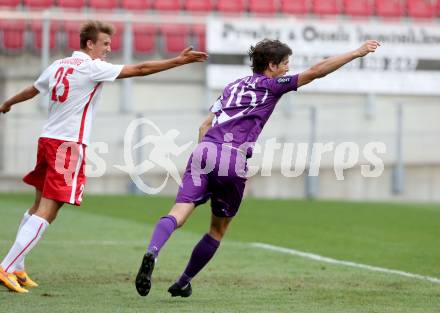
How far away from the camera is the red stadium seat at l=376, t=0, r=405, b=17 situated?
2353 centimetres

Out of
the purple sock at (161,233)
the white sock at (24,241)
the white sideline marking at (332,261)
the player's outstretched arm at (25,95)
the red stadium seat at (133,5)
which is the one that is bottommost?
the white sideline marking at (332,261)

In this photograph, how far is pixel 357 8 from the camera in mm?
23422

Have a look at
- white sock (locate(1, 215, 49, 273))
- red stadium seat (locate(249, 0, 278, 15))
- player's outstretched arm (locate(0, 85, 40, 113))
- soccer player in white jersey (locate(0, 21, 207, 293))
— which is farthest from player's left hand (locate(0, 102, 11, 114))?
red stadium seat (locate(249, 0, 278, 15))

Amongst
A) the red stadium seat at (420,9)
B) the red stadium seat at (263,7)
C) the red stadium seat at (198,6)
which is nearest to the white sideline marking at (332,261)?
the red stadium seat at (198,6)

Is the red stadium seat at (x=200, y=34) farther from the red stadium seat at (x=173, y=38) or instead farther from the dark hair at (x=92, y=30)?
the dark hair at (x=92, y=30)

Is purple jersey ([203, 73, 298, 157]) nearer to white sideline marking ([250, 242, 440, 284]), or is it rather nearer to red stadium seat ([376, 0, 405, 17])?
white sideline marking ([250, 242, 440, 284])

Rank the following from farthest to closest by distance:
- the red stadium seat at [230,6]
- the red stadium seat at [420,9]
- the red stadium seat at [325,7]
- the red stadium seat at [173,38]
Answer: the red stadium seat at [420,9] → the red stadium seat at [325,7] → the red stadium seat at [230,6] → the red stadium seat at [173,38]

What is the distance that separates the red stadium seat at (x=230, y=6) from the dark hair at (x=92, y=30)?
621 inches

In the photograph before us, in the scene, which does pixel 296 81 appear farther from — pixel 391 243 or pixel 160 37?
pixel 160 37

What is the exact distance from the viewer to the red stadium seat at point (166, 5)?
73.8 ft

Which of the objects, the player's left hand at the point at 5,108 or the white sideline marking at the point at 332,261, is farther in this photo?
the white sideline marking at the point at 332,261

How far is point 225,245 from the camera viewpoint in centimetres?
1074

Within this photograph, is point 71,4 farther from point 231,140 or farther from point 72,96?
A: point 231,140

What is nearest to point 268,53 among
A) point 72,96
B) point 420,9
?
point 72,96
